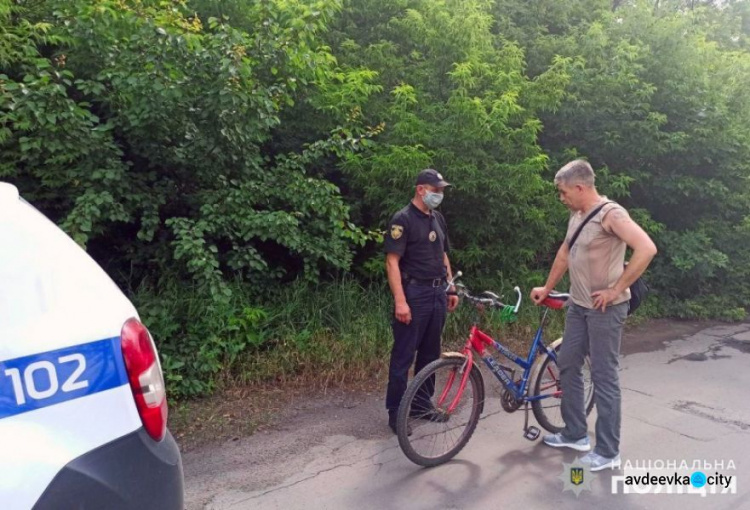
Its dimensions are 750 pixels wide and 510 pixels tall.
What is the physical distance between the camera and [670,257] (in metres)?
8.35

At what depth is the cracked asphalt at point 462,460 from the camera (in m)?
3.41

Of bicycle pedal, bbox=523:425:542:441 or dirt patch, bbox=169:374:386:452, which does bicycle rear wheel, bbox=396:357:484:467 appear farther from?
dirt patch, bbox=169:374:386:452

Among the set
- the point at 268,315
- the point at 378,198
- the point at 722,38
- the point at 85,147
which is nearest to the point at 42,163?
A: the point at 85,147

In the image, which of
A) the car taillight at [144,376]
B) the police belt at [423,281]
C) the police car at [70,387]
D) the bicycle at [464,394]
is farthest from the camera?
the police belt at [423,281]

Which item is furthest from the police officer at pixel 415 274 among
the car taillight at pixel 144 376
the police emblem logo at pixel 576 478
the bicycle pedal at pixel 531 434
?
the car taillight at pixel 144 376

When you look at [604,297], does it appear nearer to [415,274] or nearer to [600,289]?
[600,289]

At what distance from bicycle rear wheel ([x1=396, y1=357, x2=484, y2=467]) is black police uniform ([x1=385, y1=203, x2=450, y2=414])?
30 centimetres

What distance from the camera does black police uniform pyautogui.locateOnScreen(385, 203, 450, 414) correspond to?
13.5 ft

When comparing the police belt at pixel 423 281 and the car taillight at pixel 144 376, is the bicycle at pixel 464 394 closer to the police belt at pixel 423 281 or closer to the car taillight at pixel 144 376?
the police belt at pixel 423 281

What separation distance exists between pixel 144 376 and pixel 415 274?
2344 mm

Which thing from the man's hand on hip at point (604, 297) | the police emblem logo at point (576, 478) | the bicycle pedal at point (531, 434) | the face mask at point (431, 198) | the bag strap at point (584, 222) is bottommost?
the police emblem logo at point (576, 478)

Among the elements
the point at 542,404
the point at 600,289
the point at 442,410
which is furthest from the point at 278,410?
the point at 600,289

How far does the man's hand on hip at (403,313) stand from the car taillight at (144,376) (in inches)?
80.3

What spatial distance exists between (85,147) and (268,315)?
2038 millimetres
